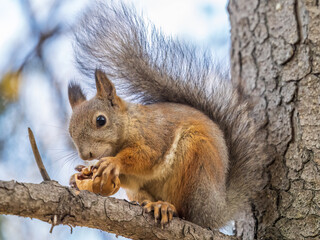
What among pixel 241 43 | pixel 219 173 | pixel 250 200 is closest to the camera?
pixel 219 173

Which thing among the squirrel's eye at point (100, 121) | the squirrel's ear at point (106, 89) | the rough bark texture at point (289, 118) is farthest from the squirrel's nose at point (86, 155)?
the rough bark texture at point (289, 118)

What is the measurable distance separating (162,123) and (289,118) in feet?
1.67

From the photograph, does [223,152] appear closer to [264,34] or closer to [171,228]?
[171,228]

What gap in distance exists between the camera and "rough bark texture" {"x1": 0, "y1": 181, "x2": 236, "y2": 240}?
1094 mm

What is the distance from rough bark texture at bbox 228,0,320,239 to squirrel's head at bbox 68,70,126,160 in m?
0.61

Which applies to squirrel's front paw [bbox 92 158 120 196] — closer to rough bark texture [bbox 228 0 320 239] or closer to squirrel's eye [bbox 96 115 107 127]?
squirrel's eye [bbox 96 115 107 127]

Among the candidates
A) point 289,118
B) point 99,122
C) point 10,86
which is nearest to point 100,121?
point 99,122

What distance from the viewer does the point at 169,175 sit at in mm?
1613

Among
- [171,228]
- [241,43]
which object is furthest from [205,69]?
[171,228]

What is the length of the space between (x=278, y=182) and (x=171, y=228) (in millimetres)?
518

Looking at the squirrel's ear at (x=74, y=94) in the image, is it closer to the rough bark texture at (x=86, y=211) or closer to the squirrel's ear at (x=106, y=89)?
the squirrel's ear at (x=106, y=89)

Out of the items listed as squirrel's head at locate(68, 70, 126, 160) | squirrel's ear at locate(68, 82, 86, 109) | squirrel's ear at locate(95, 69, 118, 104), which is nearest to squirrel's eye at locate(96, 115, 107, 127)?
squirrel's head at locate(68, 70, 126, 160)

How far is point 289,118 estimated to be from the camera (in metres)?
1.67

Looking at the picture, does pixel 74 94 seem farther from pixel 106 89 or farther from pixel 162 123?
pixel 162 123
